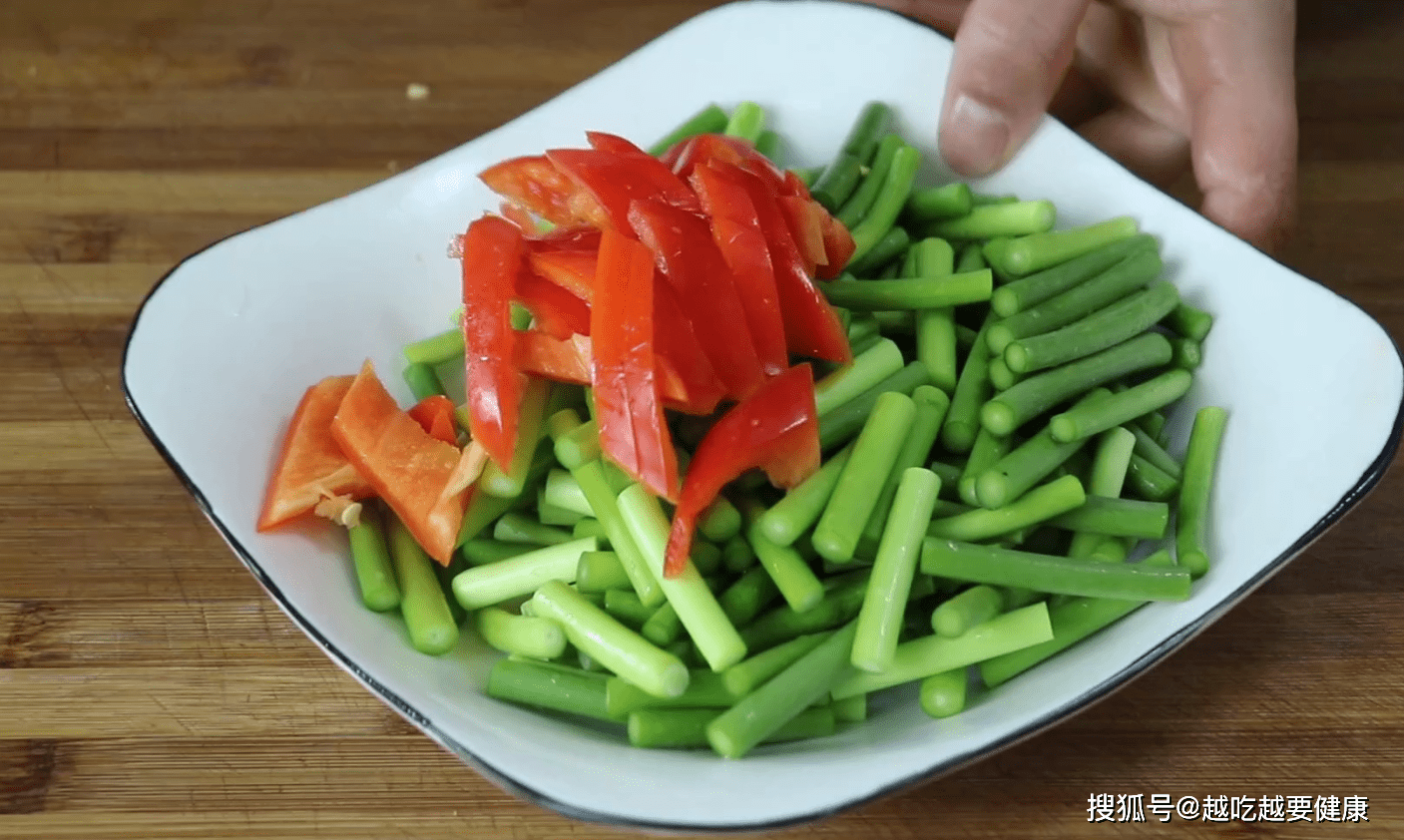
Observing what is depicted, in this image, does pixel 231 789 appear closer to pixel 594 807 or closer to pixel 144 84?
pixel 594 807

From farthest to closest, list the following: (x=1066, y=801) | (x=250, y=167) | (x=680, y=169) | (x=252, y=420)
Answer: (x=250, y=167) < (x=680, y=169) < (x=252, y=420) < (x=1066, y=801)

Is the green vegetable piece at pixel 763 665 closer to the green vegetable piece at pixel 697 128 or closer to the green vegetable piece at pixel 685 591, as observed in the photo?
the green vegetable piece at pixel 685 591

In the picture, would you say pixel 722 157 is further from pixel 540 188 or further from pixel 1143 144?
pixel 1143 144

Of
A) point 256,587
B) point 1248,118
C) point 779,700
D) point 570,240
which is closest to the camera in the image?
point 779,700

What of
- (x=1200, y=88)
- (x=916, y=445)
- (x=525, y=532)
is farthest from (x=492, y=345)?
(x=1200, y=88)

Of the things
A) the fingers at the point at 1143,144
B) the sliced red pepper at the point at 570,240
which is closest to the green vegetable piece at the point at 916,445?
the sliced red pepper at the point at 570,240

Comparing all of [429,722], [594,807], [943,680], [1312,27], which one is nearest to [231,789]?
[429,722]

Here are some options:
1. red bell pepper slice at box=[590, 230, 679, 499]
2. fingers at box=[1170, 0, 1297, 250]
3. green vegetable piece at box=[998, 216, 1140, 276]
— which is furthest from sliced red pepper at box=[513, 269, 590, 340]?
fingers at box=[1170, 0, 1297, 250]
